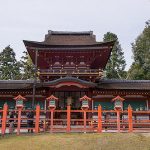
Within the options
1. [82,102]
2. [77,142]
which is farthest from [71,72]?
[77,142]

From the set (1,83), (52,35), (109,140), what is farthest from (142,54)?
(109,140)

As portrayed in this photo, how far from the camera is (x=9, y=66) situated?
59.9 m

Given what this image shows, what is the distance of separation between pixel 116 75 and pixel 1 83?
31308mm

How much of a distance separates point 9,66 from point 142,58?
27.5 meters

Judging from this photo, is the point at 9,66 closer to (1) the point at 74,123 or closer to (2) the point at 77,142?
(1) the point at 74,123

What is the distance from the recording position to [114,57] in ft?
187

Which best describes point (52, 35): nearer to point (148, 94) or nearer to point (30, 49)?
point (30, 49)

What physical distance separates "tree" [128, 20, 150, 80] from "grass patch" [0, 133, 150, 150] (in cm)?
3361

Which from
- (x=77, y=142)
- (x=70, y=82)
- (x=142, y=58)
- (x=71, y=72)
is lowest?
(x=77, y=142)

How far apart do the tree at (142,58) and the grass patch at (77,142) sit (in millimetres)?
33611

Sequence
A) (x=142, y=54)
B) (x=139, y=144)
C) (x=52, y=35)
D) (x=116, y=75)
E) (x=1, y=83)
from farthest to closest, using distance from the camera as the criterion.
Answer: (x=116, y=75) → (x=142, y=54) → (x=52, y=35) → (x=1, y=83) → (x=139, y=144)

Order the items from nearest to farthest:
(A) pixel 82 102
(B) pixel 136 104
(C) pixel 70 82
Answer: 1. (A) pixel 82 102
2. (C) pixel 70 82
3. (B) pixel 136 104

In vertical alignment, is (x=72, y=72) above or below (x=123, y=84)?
above

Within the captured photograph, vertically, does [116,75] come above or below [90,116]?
above
